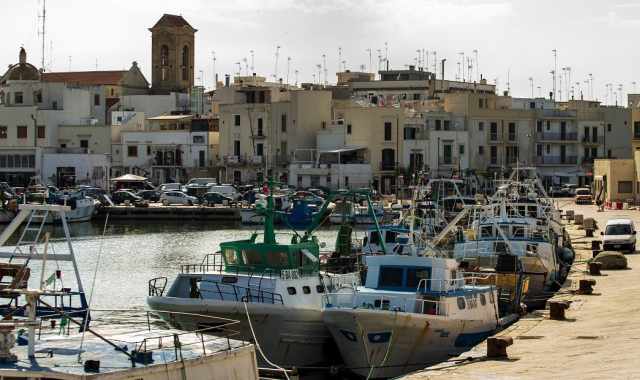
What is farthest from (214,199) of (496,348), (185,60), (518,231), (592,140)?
(496,348)

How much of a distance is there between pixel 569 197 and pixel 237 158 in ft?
79.9

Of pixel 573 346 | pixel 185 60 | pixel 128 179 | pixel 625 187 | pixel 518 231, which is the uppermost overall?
pixel 185 60

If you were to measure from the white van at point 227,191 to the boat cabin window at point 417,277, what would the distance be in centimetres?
6070

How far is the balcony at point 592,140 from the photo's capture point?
10512 centimetres

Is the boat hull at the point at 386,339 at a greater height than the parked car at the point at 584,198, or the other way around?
the parked car at the point at 584,198

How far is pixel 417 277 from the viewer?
103ft

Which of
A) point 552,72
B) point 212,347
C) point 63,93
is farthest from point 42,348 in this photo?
point 552,72

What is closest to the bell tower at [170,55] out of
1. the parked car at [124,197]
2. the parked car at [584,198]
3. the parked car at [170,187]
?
the parked car at [170,187]

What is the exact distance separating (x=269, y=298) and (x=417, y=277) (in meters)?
3.41

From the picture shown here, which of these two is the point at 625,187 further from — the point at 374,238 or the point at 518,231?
the point at 374,238

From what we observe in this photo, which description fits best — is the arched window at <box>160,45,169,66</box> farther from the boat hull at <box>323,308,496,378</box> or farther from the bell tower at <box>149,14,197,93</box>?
the boat hull at <box>323,308,496,378</box>

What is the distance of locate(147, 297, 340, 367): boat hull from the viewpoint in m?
30.8

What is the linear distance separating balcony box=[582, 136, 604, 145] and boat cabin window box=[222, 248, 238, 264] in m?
75.7

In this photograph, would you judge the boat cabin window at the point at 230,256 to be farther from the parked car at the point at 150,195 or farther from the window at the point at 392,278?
the parked car at the point at 150,195
